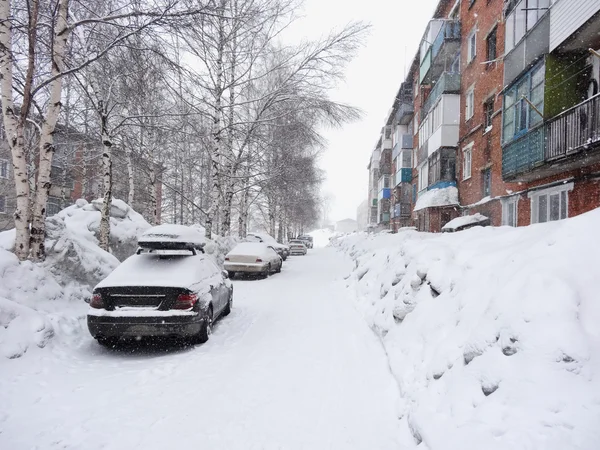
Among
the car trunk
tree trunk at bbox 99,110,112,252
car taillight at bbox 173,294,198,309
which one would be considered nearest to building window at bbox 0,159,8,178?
tree trunk at bbox 99,110,112,252

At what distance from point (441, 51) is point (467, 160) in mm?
6739

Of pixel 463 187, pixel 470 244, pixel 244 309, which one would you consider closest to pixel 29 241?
pixel 244 309

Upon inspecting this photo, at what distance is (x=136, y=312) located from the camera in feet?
15.7

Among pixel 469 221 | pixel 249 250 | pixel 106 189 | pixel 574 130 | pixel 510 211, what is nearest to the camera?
pixel 574 130

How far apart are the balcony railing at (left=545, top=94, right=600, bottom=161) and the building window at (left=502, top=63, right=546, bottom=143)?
0.88 meters

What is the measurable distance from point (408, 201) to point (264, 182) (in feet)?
56.1

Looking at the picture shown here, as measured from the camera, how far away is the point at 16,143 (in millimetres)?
6141

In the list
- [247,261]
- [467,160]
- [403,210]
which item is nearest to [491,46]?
[467,160]

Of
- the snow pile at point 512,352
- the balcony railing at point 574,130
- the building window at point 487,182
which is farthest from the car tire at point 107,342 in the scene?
the building window at point 487,182

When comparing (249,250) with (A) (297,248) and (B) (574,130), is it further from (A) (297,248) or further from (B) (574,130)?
(A) (297,248)

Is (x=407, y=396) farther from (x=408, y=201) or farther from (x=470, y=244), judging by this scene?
(x=408, y=201)

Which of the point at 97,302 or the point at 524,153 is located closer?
the point at 97,302

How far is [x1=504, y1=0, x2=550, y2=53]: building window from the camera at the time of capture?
10438 mm

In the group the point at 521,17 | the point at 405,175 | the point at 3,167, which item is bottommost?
the point at 3,167
